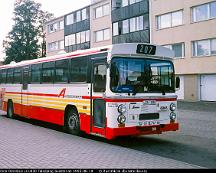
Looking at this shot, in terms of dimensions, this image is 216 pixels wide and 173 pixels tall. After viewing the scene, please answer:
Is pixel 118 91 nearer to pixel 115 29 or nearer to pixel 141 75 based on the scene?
pixel 141 75

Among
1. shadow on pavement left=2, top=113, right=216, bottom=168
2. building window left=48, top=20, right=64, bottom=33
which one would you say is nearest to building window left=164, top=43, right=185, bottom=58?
shadow on pavement left=2, top=113, right=216, bottom=168

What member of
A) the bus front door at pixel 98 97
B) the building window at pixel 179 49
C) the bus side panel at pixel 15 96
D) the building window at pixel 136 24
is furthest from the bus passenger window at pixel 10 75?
the building window at pixel 136 24

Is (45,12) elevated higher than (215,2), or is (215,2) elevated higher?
(45,12)

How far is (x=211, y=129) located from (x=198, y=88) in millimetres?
18458

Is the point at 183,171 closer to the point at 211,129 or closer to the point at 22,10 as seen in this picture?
the point at 211,129

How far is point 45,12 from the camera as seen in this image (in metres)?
72.1

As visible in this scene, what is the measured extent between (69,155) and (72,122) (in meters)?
4.18

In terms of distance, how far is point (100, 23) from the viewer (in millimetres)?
46094

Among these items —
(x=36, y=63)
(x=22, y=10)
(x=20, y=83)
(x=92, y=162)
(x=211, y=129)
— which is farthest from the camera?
(x=22, y=10)

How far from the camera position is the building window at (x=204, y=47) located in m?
30.7

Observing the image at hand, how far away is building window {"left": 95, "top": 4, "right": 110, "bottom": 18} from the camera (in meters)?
44.9

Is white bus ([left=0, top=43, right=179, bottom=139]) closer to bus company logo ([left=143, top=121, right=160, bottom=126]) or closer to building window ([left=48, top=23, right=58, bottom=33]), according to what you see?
bus company logo ([left=143, top=121, right=160, bottom=126])

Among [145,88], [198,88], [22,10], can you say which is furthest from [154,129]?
[22,10]

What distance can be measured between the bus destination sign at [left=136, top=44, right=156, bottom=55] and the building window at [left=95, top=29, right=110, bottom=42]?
1329 inches
